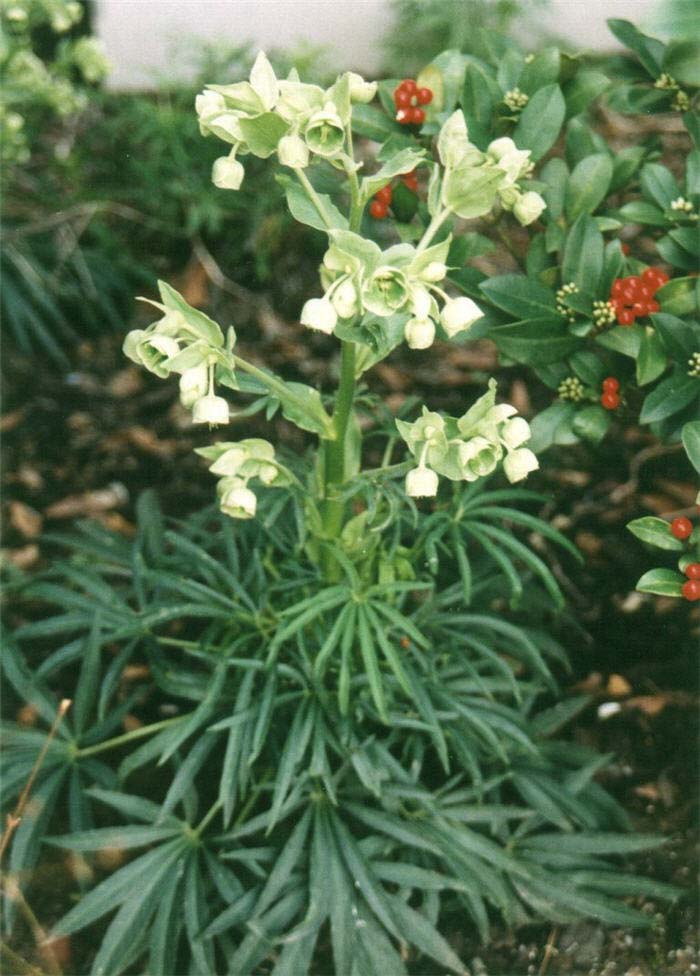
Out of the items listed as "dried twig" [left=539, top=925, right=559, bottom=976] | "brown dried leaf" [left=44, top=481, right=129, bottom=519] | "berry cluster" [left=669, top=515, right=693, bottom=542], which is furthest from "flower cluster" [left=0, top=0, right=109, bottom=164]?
"dried twig" [left=539, top=925, right=559, bottom=976]

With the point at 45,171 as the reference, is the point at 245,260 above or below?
below

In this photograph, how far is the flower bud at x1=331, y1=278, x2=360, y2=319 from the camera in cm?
102

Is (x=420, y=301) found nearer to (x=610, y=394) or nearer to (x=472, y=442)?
(x=472, y=442)

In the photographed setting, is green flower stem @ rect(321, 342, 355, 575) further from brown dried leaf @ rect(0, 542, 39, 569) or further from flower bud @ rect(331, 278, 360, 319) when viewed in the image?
→ brown dried leaf @ rect(0, 542, 39, 569)

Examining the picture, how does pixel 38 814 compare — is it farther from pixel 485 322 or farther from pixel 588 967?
pixel 485 322

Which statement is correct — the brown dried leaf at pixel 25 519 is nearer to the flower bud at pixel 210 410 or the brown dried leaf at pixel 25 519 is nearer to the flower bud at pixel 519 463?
the flower bud at pixel 210 410

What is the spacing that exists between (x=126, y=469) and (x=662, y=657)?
122 centimetres

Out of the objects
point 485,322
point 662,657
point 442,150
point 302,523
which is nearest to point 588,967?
point 662,657

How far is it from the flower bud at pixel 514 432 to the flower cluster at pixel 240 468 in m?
A: 0.28

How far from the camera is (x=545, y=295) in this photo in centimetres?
140

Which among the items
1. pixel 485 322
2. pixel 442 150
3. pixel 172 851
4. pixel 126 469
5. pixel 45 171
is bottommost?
pixel 126 469

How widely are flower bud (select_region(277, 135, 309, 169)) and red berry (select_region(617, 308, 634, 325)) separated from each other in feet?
1.68

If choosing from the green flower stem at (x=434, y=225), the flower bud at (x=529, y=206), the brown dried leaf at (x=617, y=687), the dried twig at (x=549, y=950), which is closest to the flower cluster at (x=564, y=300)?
the flower bud at (x=529, y=206)

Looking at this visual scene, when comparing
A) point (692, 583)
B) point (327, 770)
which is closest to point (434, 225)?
point (692, 583)
